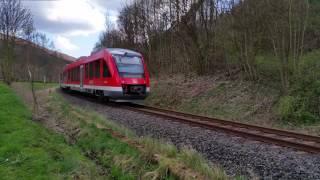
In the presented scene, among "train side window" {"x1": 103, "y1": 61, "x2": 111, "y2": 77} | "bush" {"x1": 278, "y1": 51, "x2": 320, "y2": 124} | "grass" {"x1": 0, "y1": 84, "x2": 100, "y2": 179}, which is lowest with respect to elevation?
"grass" {"x1": 0, "y1": 84, "x2": 100, "y2": 179}

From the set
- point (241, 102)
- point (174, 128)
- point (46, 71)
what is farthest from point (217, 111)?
point (46, 71)

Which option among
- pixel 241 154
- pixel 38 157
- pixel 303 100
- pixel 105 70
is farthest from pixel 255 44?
pixel 38 157

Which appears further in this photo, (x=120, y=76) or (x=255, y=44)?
(x=120, y=76)

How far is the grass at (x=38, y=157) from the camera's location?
712 centimetres

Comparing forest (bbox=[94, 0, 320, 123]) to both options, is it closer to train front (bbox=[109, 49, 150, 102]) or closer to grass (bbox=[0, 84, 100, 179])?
train front (bbox=[109, 49, 150, 102])

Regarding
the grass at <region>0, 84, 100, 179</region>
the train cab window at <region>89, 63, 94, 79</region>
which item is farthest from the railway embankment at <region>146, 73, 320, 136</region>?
the grass at <region>0, 84, 100, 179</region>

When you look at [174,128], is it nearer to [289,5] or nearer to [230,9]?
[289,5]

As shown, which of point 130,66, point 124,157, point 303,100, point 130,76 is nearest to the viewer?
point 124,157

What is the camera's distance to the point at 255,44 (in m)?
18.6

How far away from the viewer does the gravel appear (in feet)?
22.1

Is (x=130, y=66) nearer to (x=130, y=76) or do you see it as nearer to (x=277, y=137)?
(x=130, y=76)

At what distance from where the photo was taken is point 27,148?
28.8 feet

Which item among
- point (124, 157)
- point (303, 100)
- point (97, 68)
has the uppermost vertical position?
point (97, 68)

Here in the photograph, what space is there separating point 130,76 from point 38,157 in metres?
12.6
